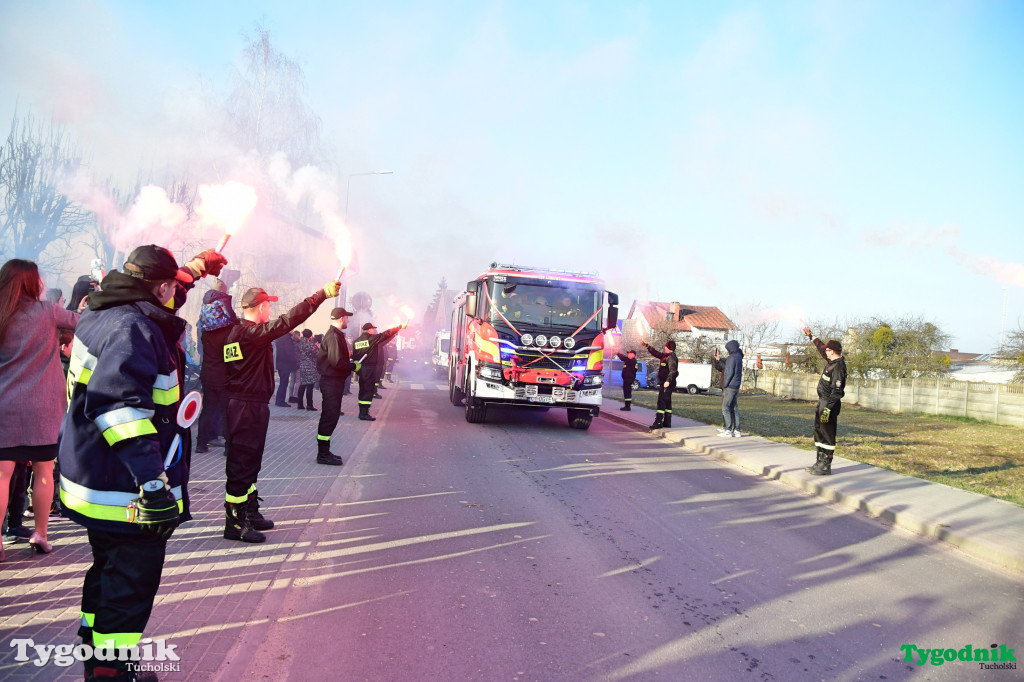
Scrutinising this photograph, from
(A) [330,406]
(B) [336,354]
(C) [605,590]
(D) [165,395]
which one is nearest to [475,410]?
(A) [330,406]

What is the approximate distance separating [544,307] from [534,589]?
9.83 metres

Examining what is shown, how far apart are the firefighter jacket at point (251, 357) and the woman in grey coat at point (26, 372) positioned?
118 cm

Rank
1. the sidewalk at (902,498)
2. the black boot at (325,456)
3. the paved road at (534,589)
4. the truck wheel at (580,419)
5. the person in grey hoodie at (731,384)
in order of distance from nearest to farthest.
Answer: the paved road at (534,589)
the sidewalk at (902,498)
the black boot at (325,456)
the person in grey hoodie at (731,384)
the truck wheel at (580,419)

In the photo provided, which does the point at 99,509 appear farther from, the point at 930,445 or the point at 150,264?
the point at 930,445

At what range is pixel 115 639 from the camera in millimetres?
2775

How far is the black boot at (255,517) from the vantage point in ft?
19.2

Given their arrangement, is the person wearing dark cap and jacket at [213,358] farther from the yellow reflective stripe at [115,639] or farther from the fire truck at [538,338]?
the fire truck at [538,338]

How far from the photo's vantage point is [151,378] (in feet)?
9.50

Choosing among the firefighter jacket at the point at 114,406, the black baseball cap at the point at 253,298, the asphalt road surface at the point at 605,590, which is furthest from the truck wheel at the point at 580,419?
the firefighter jacket at the point at 114,406

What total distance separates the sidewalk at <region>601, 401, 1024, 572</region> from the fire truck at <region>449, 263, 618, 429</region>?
2.78m

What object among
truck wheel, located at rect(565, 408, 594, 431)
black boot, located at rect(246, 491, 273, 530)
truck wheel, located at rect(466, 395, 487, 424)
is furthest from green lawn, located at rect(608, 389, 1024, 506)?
black boot, located at rect(246, 491, 273, 530)

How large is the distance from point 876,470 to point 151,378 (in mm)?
11961

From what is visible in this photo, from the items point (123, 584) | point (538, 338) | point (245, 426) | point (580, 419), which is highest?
point (538, 338)

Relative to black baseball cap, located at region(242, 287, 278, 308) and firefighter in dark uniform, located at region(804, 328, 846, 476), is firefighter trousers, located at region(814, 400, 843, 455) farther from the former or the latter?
black baseball cap, located at region(242, 287, 278, 308)
